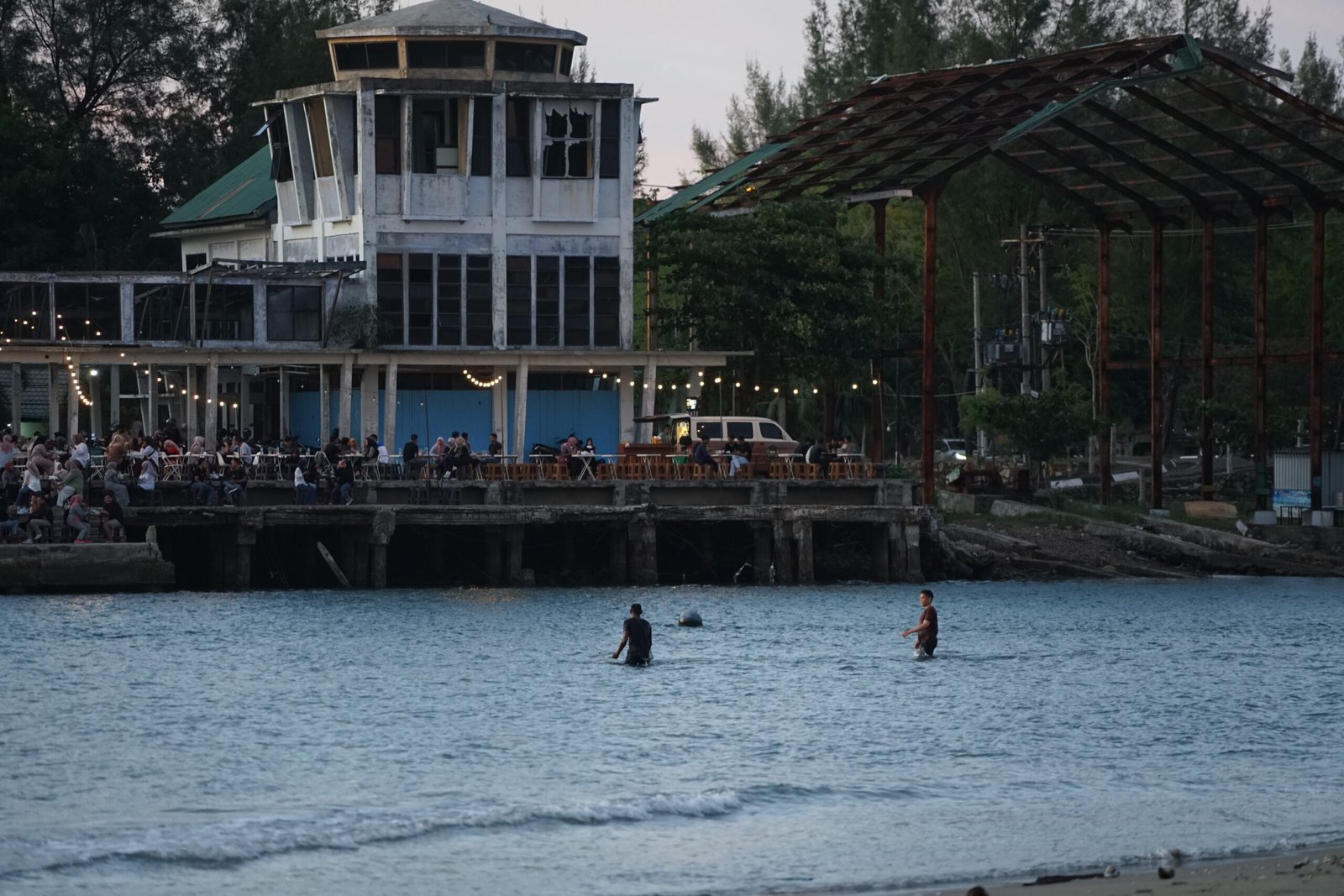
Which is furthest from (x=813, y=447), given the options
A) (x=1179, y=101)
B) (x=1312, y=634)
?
(x=1179, y=101)

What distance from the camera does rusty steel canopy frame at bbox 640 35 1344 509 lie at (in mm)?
54656

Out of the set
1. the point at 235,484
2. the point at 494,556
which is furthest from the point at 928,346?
the point at 235,484

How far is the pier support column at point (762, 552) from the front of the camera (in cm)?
5322

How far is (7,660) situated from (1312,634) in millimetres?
27802

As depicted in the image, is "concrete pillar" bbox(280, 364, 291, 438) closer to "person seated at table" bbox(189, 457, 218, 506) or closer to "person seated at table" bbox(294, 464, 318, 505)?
"person seated at table" bbox(294, 464, 318, 505)

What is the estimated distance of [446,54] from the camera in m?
59.8

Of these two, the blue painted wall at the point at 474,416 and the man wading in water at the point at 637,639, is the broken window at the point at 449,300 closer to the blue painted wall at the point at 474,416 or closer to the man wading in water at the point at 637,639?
the blue painted wall at the point at 474,416

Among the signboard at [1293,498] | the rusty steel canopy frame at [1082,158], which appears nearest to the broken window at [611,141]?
the rusty steel canopy frame at [1082,158]

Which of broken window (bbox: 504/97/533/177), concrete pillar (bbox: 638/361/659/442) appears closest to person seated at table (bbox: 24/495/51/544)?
concrete pillar (bbox: 638/361/659/442)

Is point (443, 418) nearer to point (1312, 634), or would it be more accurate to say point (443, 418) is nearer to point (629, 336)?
point (629, 336)

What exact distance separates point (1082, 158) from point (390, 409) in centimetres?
2082

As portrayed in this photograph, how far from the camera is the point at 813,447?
177 ft

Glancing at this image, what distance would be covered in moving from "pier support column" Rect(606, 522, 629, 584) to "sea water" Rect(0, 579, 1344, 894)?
1347mm

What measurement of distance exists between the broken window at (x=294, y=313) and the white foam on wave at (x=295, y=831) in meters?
33.1
